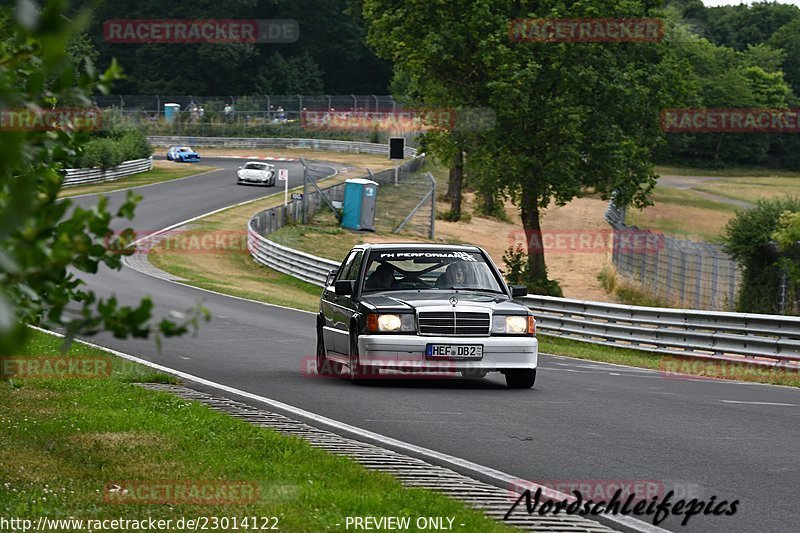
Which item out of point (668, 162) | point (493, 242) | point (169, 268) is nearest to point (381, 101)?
point (668, 162)

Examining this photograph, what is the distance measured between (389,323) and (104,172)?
183 feet

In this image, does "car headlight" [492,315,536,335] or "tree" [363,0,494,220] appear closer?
"car headlight" [492,315,536,335]

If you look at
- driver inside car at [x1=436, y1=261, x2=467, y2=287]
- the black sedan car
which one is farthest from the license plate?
driver inside car at [x1=436, y1=261, x2=467, y2=287]

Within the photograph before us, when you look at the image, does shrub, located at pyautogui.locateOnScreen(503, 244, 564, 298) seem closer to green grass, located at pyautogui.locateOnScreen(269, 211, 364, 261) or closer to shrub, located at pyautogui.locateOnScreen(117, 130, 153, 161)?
green grass, located at pyautogui.locateOnScreen(269, 211, 364, 261)

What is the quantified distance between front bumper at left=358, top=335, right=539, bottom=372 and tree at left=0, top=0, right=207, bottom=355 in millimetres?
8897

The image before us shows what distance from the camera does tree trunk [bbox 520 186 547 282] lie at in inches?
1502

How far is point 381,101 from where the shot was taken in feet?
364

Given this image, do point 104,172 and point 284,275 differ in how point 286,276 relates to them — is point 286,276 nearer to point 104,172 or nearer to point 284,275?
point 284,275

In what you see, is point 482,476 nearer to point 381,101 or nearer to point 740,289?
point 740,289

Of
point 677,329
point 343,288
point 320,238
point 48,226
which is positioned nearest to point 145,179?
point 320,238

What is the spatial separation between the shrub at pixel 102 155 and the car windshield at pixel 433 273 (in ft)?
173

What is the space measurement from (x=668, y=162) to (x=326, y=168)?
164ft

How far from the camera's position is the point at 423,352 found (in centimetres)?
1438

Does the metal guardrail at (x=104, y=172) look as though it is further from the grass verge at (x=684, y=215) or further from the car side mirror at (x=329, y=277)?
the car side mirror at (x=329, y=277)
